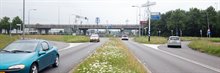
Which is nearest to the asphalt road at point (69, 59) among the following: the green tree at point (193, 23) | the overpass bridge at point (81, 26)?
the green tree at point (193, 23)

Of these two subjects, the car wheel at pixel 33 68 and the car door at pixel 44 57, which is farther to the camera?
the car door at pixel 44 57

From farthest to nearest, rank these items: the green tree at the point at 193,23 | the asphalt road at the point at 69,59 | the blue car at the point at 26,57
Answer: the green tree at the point at 193,23 < the asphalt road at the point at 69,59 < the blue car at the point at 26,57

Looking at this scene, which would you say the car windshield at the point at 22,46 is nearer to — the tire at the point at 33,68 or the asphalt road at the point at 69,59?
the tire at the point at 33,68

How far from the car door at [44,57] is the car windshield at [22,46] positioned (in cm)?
32

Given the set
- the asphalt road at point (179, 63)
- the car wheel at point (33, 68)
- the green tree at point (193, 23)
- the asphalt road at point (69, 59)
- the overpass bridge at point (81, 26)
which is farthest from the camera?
the overpass bridge at point (81, 26)

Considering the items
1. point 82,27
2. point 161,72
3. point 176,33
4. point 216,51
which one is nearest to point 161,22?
point 176,33

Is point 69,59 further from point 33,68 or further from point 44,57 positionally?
point 33,68

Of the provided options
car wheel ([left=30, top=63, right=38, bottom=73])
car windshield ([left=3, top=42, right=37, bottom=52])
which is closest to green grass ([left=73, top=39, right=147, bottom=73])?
car wheel ([left=30, top=63, right=38, bottom=73])

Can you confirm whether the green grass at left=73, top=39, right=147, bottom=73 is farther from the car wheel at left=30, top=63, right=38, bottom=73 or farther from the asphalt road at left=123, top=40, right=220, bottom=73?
the car wheel at left=30, top=63, right=38, bottom=73

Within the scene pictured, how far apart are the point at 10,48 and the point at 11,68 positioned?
8.77ft

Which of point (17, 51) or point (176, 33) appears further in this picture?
point (176, 33)

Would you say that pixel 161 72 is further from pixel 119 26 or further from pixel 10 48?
pixel 119 26

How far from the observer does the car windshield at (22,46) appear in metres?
13.2

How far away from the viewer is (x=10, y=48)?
13.4m
